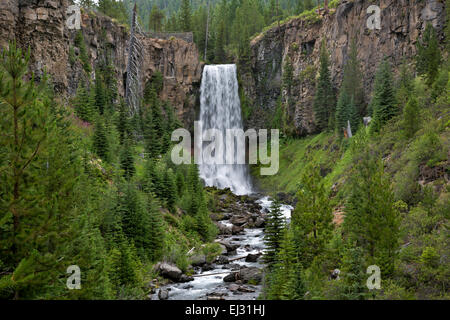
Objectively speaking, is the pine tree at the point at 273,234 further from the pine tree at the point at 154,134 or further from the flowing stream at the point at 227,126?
the pine tree at the point at 154,134

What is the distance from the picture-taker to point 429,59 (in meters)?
33.4

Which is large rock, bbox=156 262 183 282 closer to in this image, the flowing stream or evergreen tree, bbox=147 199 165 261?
evergreen tree, bbox=147 199 165 261

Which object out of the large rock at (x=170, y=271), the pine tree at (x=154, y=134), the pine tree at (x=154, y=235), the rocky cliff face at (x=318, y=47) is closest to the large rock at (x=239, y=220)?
the pine tree at (x=154, y=134)

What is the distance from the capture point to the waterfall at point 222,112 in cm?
5641

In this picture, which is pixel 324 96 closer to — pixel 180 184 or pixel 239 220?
pixel 239 220

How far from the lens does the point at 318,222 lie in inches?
742

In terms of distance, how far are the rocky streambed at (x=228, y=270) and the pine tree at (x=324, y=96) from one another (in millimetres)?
25342

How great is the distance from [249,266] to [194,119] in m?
43.7

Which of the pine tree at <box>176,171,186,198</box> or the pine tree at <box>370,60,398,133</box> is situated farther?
the pine tree at <box>370,60,398,133</box>

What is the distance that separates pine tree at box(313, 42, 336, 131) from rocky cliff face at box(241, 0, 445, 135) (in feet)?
5.97

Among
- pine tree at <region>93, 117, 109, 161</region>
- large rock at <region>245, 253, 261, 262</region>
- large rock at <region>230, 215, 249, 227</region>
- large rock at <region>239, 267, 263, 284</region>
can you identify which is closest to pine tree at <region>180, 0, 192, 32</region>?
large rock at <region>230, 215, 249, 227</region>

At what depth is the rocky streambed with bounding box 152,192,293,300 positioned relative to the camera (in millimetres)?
17375
